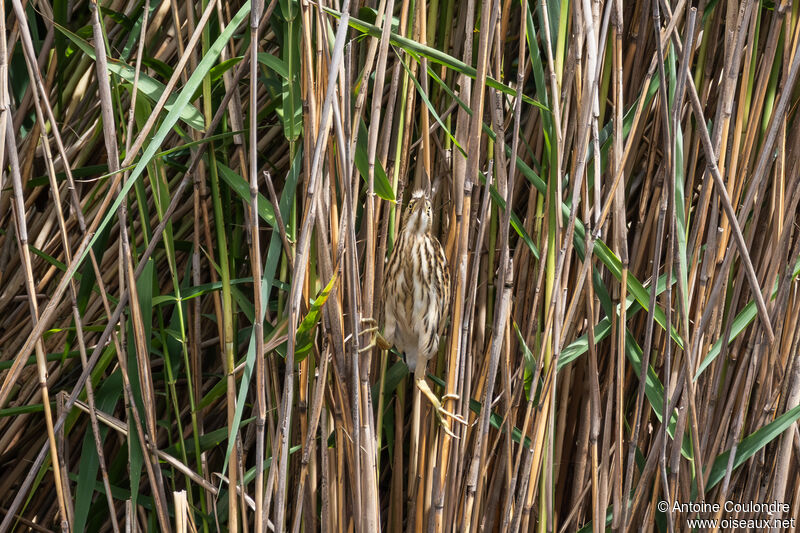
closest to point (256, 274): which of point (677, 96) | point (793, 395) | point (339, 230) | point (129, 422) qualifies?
point (339, 230)

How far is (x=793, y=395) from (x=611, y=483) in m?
0.32

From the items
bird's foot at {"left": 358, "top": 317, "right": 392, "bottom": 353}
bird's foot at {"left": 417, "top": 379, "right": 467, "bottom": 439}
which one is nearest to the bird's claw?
bird's foot at {"left": 417, "top": 379, "right": 467, "bottom": 439}

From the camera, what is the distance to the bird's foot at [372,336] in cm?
119

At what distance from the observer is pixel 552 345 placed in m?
1.20

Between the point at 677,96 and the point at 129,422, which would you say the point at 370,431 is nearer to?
the point at 129,422

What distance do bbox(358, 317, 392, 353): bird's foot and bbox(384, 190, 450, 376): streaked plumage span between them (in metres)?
0.05

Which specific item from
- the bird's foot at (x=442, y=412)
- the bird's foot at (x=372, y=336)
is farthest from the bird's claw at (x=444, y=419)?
the bird's foot at (x=372, y=336)

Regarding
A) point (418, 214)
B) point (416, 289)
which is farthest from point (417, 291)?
point (418, 214)

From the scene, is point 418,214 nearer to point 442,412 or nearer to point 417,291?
point 417,291

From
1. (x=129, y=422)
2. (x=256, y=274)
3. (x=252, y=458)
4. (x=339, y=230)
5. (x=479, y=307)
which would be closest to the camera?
(x=256, y=274)

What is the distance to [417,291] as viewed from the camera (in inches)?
59.8

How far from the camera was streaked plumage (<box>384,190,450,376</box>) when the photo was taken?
1416 mm

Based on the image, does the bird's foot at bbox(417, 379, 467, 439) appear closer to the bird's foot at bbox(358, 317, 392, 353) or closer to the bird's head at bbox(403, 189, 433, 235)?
the bird's foot at bbox(358, 317, 392, 353)

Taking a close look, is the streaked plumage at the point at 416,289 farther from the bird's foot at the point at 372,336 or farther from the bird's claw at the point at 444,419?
the bird's claw at the point at 444,419
